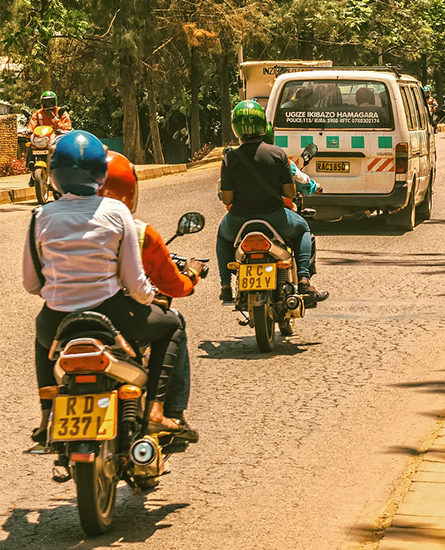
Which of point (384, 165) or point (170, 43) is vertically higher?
point (170, 43)

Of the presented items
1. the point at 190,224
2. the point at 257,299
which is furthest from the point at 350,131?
the point at 190,224

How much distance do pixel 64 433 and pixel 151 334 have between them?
0.63 m

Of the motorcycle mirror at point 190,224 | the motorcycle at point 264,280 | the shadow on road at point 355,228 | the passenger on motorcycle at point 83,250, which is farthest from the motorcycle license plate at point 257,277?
the shadow on road at point 355,228

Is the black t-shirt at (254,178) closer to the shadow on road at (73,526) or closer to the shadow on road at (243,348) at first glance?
the shadow on road at (243,348)

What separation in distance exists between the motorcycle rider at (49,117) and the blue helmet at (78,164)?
582 inches

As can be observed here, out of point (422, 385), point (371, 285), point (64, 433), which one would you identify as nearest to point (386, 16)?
point (371, 285)

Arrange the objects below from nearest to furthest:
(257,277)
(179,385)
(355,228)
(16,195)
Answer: (179,385) → (257,277) → (355,228) → (16,195)

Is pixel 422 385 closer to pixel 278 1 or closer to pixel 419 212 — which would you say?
pixel 419 212

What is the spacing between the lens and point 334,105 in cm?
1509

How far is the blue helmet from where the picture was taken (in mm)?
4750

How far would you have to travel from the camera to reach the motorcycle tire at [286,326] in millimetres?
9089

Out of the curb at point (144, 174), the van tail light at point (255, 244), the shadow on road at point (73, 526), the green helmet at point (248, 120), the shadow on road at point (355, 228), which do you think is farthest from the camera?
the curb at point (144, 174)

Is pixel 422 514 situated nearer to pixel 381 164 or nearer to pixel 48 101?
pixel 381 164

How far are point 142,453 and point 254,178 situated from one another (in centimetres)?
419
